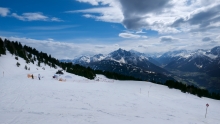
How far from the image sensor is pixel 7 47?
90188mm

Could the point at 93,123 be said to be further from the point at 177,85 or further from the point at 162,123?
the point at 177,85

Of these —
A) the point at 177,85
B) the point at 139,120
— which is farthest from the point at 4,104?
the point at 177,85

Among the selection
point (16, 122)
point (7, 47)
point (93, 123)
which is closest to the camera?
point (16, 122)

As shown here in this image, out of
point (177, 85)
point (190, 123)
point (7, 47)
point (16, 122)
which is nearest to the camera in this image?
point (16, 122)

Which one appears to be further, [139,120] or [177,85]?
[177,85]

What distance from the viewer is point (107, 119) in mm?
17359

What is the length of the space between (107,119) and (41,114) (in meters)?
7.41

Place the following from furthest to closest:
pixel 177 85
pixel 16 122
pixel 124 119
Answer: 1. pixel 177 85
2. pixel 124 119
3. pixel 16 122

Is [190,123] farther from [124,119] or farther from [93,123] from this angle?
[93,123]

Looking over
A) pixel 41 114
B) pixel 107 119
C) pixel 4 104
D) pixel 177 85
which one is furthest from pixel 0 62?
pixel 177 85

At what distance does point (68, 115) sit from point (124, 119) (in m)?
6.62

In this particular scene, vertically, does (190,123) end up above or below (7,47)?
below

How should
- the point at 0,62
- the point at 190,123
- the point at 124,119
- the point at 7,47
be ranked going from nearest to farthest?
1. the point at 124,119
2. the point at 190,123
3. the point at 0,62
4. the point at 7,47

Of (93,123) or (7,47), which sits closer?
(93,123)
